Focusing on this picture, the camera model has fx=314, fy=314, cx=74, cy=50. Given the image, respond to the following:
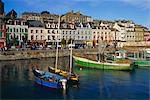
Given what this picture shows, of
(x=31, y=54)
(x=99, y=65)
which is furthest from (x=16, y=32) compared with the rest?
(x=99, y=65)

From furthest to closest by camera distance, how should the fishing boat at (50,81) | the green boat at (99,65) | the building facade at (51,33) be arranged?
the building facade at (51,33)
the green boat at (99,65)
the fishing boat at (50,81)

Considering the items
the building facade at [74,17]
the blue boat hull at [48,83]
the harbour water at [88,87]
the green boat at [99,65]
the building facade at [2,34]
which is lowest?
the harbour water at [88,87]

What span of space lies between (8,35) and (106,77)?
37.7m

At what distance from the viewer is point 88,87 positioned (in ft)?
110

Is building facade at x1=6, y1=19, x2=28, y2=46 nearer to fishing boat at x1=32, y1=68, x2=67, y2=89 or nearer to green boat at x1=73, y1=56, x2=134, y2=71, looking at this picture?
green boat at x1=73, y1=56, x2=134, y2=71

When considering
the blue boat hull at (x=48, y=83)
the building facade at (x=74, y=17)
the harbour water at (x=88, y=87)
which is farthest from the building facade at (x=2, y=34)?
the building facade at (x=74, y=17)

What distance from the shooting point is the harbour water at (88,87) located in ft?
97.1

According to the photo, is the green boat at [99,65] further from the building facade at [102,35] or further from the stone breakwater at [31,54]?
the building facade at [102,35]

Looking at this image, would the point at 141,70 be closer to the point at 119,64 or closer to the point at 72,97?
the point at 119,64

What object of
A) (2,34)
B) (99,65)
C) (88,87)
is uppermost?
(2,34)

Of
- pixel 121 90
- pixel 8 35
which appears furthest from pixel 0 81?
pixel 8 35

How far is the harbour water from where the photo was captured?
29.6 metres

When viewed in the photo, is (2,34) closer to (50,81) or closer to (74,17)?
(50,81)

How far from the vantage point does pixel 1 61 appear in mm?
55094
